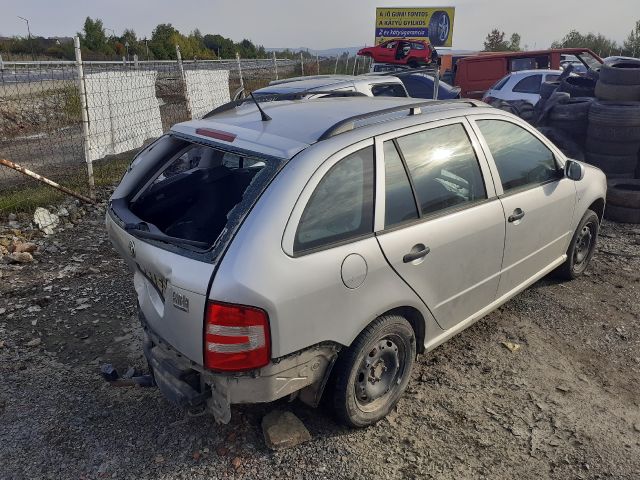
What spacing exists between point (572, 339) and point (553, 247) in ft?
2.35

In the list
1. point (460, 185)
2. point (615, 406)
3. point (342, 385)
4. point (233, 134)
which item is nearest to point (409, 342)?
point (342, 385)

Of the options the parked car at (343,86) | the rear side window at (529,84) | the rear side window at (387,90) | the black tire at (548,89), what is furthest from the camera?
the rear side window at (529,84)

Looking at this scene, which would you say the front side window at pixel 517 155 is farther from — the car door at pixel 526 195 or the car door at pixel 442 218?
the car door at pixel 442 218

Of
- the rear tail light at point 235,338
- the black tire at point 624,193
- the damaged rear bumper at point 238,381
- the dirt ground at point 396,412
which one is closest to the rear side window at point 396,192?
the damaged rear bumper at point 238,381

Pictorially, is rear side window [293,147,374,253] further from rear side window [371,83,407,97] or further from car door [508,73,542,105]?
car door [508,73,542,105]

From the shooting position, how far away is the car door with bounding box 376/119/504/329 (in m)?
2.74

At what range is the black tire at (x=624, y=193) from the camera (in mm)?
5984

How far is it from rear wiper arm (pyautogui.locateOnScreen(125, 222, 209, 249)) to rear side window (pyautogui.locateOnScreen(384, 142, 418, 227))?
3.11ft

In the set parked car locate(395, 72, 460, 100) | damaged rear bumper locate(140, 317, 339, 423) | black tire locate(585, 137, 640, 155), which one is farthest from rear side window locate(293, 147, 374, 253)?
parked car locate(395, 72, 460, 100)

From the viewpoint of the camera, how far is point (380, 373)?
9.51 ft

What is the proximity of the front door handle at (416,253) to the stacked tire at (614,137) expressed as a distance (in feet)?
16.3

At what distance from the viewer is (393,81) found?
7348 millimetres

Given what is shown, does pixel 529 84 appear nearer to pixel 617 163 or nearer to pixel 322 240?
pixel 617 163

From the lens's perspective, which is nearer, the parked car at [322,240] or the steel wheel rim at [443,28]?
the parked car at [322,240]
